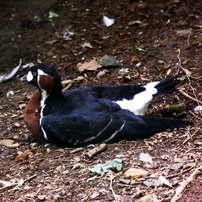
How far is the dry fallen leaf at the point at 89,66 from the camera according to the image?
5.07m

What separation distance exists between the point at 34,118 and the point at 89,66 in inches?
50.1

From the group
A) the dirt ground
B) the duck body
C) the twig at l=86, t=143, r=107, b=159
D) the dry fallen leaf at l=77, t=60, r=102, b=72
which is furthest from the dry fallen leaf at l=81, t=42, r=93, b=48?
the twig at l=86, t=143, r=107, b=159

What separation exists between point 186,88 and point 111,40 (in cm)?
146

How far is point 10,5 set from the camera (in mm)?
6402

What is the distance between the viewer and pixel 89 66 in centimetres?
511

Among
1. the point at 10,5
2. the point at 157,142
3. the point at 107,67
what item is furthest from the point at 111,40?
the point at 157,142

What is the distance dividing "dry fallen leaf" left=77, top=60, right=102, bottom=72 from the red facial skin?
1.03 m

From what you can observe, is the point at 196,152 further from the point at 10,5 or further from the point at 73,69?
the point at 10,5

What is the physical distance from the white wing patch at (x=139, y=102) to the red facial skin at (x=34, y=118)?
2.25 feet

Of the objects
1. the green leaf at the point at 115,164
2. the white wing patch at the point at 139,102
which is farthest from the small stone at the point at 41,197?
the white wing patch at the point at 139,102

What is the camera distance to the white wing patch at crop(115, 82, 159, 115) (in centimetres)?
402

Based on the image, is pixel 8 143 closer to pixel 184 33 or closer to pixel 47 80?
pixel 47 80

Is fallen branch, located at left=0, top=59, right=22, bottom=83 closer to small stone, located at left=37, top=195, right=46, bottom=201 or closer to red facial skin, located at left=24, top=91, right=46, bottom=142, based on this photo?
red facial skin, located at left=24, top=91, right=46, bottom=142

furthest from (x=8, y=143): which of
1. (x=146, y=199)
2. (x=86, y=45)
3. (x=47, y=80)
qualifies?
(x=86, y=45)
